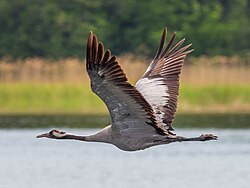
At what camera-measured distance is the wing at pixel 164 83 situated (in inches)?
441

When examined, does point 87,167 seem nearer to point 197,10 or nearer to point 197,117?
point 197,117

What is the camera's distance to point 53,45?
34.6m

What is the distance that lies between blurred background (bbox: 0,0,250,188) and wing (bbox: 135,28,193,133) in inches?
197

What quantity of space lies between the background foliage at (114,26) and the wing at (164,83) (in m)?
22.4

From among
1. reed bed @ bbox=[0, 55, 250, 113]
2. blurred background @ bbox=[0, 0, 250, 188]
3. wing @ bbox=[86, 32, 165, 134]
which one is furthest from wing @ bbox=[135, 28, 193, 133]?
reed bed @ bbox=[0, 55, 250, 113]

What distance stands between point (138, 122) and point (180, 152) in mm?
11457

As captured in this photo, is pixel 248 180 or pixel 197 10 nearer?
pixel 248 180

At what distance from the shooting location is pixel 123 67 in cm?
2838

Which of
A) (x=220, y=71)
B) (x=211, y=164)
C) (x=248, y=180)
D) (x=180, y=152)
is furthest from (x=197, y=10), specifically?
(x=248, y=180)

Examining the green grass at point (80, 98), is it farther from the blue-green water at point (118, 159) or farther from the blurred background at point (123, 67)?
the blue-green water at point (118, 159)

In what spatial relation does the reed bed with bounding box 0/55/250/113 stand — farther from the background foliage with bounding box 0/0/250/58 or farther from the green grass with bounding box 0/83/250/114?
the background foliage with bounding box 0/0/250/58

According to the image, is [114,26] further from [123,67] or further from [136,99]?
[136,99]

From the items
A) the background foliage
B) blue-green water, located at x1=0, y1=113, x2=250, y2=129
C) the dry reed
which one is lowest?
blue-green water, located at x1=0, y1=113, x2=250, y2=129

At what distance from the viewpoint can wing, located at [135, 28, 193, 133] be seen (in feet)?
36.7
